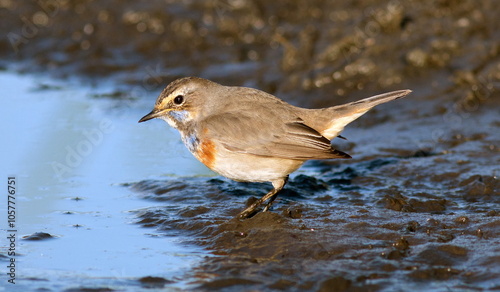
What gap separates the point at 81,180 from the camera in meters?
9.11

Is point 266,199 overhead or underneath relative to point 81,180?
underneath

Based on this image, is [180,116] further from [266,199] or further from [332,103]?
[332,103]

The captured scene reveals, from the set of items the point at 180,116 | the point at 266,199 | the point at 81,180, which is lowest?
the point at 266,199

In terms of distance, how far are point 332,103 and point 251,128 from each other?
3.55 m

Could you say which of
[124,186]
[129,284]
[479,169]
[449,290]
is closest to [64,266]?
[129,284]

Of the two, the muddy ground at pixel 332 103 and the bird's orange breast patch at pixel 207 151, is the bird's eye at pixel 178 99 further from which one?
the muddy ground at pixel 332 103

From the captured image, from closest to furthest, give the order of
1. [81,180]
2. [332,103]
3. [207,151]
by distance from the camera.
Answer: [207,151], [81,180], [332,103]

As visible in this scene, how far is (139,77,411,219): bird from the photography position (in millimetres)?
7617

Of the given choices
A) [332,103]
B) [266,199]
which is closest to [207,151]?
[266,199]

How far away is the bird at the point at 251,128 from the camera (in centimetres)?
762

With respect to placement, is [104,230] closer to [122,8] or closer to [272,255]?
[272,255]

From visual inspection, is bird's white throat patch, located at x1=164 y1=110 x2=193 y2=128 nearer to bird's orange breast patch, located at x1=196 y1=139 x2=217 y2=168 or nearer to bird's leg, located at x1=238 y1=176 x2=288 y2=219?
bird's orange breast patch, located at x1=196 y1=139 x2=217 y2=168

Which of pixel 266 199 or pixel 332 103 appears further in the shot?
pixel 332 103

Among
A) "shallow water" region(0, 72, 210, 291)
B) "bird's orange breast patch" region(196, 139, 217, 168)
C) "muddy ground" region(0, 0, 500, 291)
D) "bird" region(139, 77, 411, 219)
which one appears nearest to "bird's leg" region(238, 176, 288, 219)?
"bird" region(139, 77, 411, 219)
